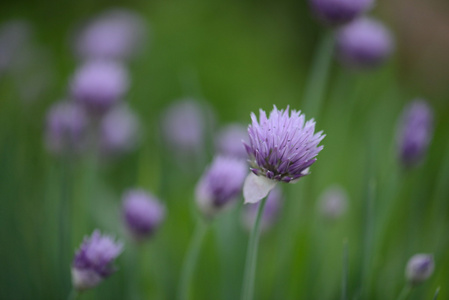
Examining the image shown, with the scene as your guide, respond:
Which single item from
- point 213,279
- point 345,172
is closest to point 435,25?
point 345,172

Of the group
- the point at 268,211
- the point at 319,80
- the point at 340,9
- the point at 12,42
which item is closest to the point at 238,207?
the point at 268,211

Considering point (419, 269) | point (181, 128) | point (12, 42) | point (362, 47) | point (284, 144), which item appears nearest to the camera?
point (284, 144)

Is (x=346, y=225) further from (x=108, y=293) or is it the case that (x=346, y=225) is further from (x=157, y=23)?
(x=157, y=23)

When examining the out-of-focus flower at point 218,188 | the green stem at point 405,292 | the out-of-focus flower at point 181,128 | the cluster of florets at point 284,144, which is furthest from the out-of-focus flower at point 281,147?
the out-of-focus flower at point 181,128

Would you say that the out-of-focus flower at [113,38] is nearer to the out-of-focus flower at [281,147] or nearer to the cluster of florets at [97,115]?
the cluster of florets at [97,115]

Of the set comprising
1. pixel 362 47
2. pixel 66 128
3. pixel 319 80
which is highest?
pixel 362 47

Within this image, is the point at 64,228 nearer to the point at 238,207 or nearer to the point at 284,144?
the point at 238,207

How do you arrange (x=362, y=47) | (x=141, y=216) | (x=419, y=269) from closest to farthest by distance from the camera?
(x=419, y=269) → (x=141, y=216) → (x=362, y=47)
